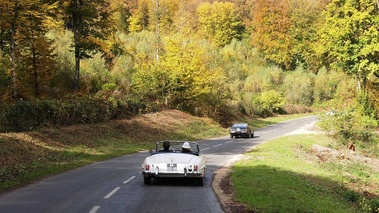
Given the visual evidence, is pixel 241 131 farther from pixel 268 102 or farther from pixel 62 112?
pixel 268 102

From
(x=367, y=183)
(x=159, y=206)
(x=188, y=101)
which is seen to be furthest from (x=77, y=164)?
(x=188, y=101)

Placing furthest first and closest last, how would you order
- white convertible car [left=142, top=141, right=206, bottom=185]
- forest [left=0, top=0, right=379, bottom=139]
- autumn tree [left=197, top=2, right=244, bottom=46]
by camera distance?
autumn tree [left=197, top=2, right=244, bottom=46]
forest [left=0, top=0, right=379, bottom=139]
white convertible car [left=142, top=141, right=206, bottom=185]

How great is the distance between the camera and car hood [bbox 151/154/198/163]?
12.8 m

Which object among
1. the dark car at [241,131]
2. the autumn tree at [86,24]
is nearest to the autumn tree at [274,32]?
the dark car at [241,131]

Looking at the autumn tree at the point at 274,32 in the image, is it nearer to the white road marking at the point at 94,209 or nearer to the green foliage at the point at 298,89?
the green foliage at the point at 298,89

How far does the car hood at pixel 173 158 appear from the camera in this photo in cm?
1277

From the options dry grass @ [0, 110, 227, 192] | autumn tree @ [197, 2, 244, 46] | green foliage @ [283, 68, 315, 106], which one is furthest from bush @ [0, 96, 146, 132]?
autumn tree @ [197, 2, 244, 46]

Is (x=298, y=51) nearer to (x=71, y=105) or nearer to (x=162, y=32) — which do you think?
(x=162, y=32)

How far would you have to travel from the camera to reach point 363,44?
41.1m

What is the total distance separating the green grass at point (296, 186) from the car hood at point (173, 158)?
188 cm

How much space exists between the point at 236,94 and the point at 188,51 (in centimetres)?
2013

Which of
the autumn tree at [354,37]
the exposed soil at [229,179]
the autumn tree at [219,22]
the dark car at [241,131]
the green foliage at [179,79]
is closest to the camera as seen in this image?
the exposed soil at [229,179]

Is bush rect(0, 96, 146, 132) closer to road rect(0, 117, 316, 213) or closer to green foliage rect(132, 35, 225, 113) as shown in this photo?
road rect(0, 117, 316, 213)

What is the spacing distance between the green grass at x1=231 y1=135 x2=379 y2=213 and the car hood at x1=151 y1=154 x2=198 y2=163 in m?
1.88
